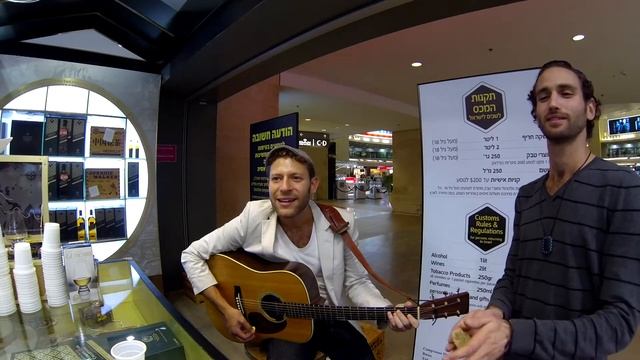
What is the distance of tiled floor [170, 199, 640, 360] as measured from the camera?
8.74 feet

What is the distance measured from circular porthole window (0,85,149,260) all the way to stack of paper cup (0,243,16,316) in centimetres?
213

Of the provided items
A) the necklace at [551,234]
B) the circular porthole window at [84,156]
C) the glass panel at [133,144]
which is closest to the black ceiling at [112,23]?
the circular porthole window at [84,156]

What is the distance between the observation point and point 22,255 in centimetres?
136

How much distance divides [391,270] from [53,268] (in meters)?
4.08

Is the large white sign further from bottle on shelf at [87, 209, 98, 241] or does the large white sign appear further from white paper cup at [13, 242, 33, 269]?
bottle on shelf at [87, 209, 98, 241]

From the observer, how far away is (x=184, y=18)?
2.55m

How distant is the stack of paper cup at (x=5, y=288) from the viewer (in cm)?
135

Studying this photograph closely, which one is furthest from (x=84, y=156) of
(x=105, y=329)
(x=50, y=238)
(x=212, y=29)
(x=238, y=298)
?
(x=238, y=298)

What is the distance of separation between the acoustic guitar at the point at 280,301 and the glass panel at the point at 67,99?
279 centimetres

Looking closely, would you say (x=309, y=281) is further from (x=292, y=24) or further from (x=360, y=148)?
(x=360, y=148)

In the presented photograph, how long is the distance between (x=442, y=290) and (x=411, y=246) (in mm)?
4507

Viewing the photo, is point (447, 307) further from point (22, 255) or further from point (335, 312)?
point (22, 255)

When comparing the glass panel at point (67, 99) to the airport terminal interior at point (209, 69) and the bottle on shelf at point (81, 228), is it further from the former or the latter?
the bottle on shelf at point (81, 228)

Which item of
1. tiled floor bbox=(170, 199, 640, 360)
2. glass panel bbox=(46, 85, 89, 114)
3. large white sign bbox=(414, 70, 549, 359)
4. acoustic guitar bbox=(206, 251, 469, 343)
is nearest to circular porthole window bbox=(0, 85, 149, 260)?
glass panel bbox=(46, 85, 89, 114)
